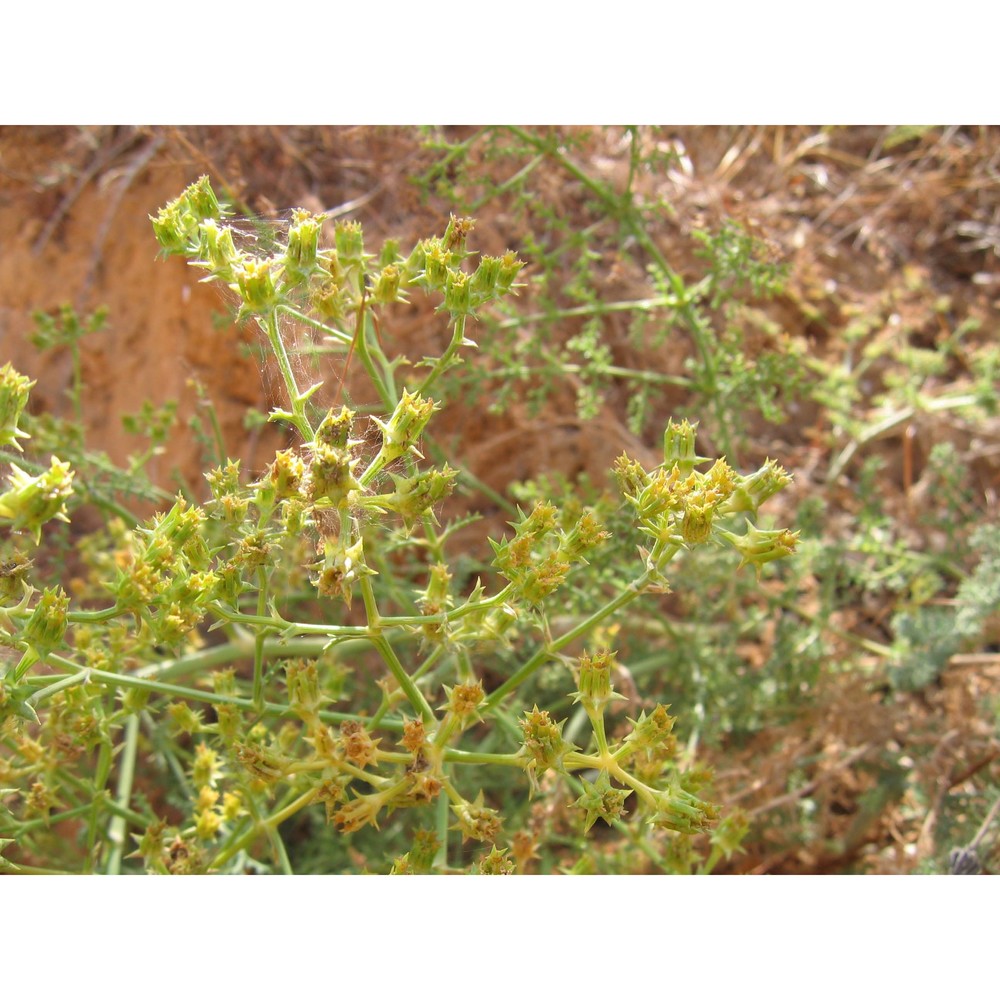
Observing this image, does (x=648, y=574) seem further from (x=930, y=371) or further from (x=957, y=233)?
(x=957, y=233)

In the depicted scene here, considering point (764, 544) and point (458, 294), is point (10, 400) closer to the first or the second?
point (458, 294)

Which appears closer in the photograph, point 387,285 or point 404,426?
point 404,426

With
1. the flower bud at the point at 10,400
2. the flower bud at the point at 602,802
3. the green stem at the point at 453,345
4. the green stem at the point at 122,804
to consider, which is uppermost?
the green stem at the point at 453,345

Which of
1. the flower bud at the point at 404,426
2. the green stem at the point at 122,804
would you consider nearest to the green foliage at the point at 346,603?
the flower bud at the point at 404,426

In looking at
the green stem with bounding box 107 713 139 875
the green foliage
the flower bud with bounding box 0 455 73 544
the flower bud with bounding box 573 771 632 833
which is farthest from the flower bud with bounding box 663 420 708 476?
the green stem with bounding box 107 713 139 875

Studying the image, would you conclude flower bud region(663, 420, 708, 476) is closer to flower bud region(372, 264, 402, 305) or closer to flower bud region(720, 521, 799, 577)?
flower bud region(720, 521, 799, 577)

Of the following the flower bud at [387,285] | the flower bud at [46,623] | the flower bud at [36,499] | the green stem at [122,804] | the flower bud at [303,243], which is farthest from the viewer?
the green stem at [122,804]

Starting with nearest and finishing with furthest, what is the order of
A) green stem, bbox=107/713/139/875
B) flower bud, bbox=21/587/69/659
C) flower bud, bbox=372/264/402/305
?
flower bud, bbox=21/587/69/659 → flower bud, bbox=372/264/402/305 → green stem, bbox=107/713/139/875

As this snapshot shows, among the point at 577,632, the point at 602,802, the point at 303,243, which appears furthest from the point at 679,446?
the point at 303,243

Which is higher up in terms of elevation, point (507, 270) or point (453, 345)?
point (507, 270)

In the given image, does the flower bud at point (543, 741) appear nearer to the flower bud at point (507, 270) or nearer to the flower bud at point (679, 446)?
the flower bud at point (679, 446)

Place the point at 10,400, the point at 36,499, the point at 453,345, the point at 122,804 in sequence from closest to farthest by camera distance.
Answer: the point at 36,499 < the point at 10,400 < the point at 453,345 < the point at 122,804

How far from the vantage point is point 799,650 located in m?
2.98

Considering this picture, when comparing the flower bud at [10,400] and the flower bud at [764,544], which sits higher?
the flower bud at [10,400]
